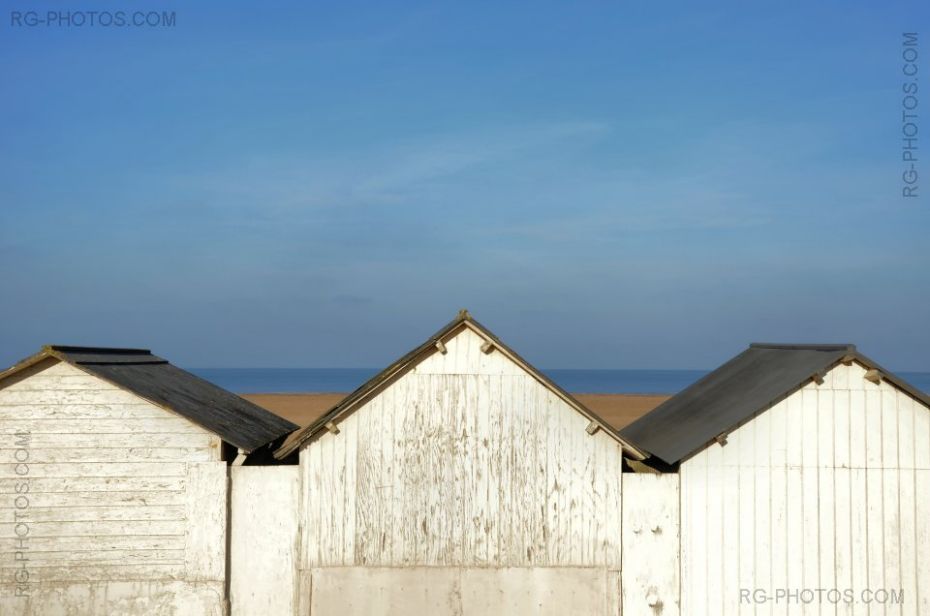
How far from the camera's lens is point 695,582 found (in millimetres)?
15227

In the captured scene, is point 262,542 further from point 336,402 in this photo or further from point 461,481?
point 336,402

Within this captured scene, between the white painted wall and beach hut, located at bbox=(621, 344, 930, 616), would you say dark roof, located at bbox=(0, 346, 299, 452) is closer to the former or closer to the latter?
the white painted wall

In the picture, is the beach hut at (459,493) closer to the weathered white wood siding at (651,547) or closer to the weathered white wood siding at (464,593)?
the weathered white wood siding at (464,593)

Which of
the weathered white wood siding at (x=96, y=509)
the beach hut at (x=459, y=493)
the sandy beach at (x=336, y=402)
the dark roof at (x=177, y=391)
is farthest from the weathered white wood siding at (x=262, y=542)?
the sandy beach at (x=336, y=402)

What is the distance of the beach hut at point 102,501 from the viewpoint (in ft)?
49.2

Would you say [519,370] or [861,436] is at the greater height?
[519,370]

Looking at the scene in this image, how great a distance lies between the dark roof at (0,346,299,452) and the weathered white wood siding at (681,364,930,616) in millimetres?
7455

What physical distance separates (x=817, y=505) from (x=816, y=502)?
0.05m

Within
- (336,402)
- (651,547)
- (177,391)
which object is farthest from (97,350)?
(336,402)

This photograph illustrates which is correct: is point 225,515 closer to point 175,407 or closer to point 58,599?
point 175,407

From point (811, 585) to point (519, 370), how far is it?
569 centimetres

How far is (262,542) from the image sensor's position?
1529 cm

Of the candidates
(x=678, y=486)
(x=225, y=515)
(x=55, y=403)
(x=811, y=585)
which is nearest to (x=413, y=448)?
(x=225, y=515)

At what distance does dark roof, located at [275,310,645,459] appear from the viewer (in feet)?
49.8
